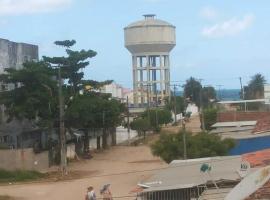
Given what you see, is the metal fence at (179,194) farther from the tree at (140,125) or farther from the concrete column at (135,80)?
the concrete column at (135,80)

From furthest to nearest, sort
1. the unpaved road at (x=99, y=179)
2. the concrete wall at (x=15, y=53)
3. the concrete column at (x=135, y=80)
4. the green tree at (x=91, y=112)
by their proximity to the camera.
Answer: the concrete column at (x=135, y=80) → the concrete wall at (x=15, y=53) → the green tree at (x=91, y=112) → the unpaved road at (x=99, y=179)

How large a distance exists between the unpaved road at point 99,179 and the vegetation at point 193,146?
2233 millimetres

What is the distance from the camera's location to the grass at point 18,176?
36356mm

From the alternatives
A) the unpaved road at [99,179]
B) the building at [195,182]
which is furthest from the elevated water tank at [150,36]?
the building at [195,182]

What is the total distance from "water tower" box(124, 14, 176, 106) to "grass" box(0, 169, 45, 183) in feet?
173

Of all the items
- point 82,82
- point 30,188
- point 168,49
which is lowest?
point 30,188

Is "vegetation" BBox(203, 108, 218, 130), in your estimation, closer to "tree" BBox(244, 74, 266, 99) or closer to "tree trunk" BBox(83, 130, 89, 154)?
"tree trunk" BBox(83, 130, 89, 154)

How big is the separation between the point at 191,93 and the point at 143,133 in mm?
50538

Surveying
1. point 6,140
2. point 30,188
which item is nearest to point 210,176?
point 30,188

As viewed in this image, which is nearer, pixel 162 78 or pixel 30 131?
pixel 30 131

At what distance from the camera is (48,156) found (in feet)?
138

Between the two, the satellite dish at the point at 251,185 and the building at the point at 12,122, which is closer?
the satellite dish at the point at 251,185

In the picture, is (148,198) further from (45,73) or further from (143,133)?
(143,133)

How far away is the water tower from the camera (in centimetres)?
9329
